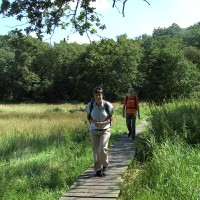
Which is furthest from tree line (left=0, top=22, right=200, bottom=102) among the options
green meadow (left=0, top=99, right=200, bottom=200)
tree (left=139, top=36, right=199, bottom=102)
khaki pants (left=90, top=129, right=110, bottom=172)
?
khaki pants (left=90, top=129, right=110, bottom=172)

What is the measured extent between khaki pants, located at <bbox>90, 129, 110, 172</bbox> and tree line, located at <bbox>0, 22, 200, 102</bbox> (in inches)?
158

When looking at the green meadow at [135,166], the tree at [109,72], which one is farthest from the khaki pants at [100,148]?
the tree at [109,72]

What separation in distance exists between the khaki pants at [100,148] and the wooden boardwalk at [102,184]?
25cm

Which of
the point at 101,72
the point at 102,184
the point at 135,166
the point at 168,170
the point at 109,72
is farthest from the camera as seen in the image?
the point at 109,72

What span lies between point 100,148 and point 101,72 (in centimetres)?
3554

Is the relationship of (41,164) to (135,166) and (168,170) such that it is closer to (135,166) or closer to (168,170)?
(135,166)

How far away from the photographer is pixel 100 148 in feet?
24.7

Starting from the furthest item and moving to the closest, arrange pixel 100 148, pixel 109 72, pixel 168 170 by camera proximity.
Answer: pixel 109 72 → pixel 100 148 → pixel 168 170

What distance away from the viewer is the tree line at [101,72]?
140 feet

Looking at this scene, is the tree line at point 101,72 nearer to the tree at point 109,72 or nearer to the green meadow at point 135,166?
the tree at point 109,72

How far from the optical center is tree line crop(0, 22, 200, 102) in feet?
140

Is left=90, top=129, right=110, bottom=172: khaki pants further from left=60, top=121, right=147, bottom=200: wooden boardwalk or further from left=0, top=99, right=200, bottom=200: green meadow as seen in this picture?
left=0, top=99, right=200, bottom=200: green meadow

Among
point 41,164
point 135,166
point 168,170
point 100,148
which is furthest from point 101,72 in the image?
point 168,170

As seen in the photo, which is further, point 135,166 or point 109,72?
point 109,72
